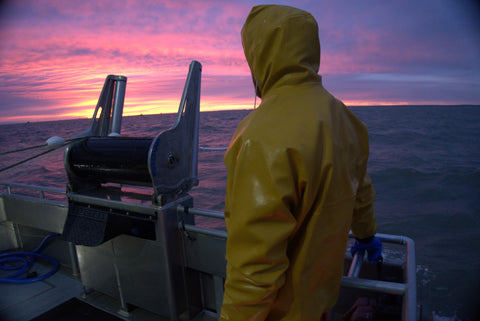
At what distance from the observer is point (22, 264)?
3617 mm

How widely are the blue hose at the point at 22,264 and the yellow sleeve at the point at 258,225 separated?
3208 millimetres

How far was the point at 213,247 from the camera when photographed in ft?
7.18

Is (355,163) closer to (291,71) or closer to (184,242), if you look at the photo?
(291,71)

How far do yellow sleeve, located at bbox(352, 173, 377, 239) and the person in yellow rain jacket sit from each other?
0.27m

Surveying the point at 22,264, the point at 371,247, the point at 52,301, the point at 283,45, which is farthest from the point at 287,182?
the point at 22,264

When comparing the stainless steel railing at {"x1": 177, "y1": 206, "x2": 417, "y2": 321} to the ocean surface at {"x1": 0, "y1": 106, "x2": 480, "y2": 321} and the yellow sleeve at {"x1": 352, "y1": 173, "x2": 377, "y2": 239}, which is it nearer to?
the yellow sleeve at {"x1": 352, "y1": 173, "x2": 377, "y2": 239}

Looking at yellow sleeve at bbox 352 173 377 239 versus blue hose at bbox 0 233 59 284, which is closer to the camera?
yellow sleeve at bbox 352 173 377 239

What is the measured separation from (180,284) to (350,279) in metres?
1.43

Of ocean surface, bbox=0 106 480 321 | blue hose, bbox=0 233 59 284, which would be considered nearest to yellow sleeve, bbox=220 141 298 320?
blue hose, bbox=0 233 59 284

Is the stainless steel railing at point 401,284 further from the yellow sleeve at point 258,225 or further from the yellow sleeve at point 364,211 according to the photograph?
the yellow sleeve at point 258,225

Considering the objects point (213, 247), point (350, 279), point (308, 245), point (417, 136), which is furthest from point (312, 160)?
point (417, 136)

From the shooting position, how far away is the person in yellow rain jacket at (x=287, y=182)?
2.89ft

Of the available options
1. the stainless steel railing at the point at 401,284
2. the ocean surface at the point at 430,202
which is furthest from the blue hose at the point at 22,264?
the ocean surface at the point at 430,202

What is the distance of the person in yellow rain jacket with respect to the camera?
34.7 inches
